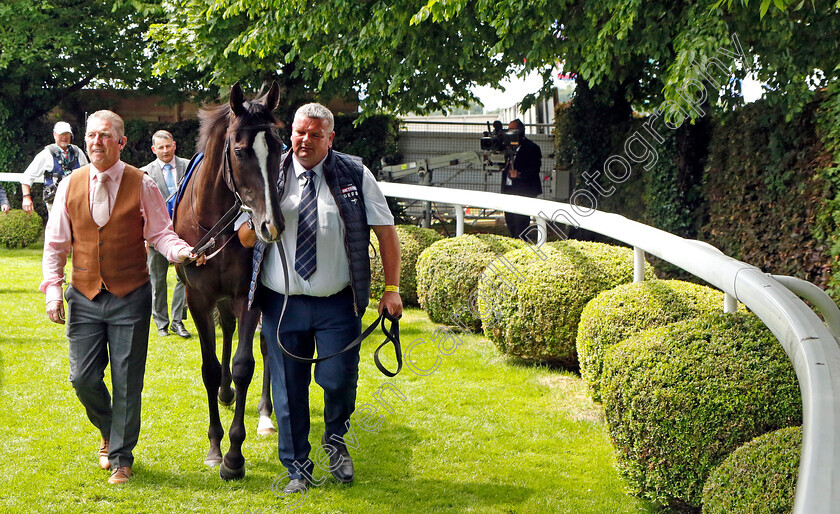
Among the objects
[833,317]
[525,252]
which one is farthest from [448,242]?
[833,317]

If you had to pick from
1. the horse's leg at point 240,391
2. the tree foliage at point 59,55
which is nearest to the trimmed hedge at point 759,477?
the horse's leg at point 240,391

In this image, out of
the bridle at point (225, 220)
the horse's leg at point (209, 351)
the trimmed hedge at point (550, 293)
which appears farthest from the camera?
the trimmed hedge at point (550, 293)

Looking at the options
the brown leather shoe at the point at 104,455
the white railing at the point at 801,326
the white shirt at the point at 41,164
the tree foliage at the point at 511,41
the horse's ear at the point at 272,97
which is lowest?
the brown leather shoe at the point at 104,455

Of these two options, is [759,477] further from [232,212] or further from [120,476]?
[120,476]

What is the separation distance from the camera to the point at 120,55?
18.8m

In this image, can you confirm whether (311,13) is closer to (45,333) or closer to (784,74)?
(45,333)

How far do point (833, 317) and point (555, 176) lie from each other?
38.4ft

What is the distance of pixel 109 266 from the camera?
4297 mm

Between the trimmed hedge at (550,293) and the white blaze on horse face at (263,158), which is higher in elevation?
the white blaze on horse face at (263,158)

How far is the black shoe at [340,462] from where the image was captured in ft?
14.6

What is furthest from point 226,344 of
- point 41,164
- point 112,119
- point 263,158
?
point 41,164

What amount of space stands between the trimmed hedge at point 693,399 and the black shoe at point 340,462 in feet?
4.87

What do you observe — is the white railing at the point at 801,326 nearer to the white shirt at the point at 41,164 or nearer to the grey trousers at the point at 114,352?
the grey trousers at the point at 114,352

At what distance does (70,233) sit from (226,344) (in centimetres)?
130
